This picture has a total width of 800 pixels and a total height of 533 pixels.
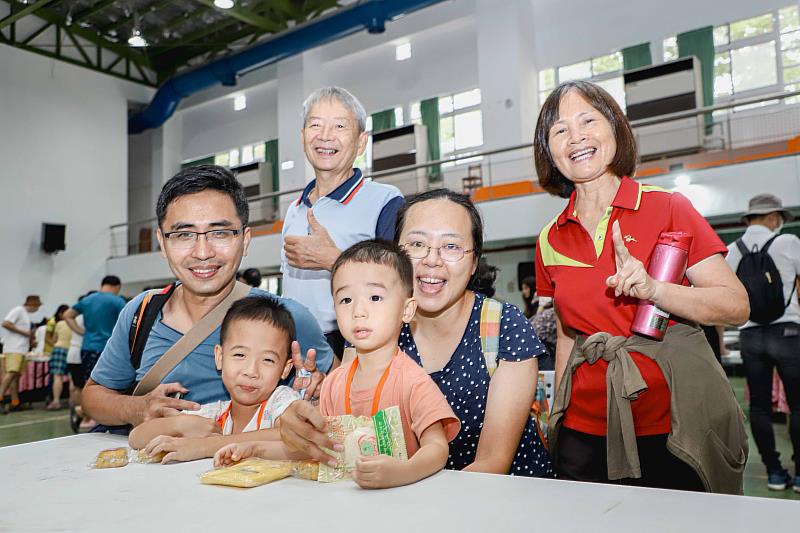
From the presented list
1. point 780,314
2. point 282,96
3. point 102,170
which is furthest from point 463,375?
point 102,170

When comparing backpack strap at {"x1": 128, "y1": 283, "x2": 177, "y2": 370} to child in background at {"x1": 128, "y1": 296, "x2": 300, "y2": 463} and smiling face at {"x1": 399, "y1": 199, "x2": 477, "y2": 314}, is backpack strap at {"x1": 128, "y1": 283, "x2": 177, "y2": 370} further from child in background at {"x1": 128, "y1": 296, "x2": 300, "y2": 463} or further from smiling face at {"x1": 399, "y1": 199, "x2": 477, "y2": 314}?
smiling face at {"x1": 399, "y1": 199, "x2": 477, "y2": 314}

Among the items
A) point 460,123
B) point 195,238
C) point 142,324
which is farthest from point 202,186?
point 460,123

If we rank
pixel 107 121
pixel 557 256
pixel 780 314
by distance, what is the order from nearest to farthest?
pixel 557 256 < pixel 780 314 < pixel 107 121

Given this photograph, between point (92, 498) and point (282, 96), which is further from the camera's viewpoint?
point (282, 96)

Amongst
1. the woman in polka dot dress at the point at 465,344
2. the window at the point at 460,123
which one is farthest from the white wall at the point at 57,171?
the woman in polka dot dress at the point at 465,344

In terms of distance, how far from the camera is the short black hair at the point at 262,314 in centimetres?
161

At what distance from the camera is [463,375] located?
5.04 ft

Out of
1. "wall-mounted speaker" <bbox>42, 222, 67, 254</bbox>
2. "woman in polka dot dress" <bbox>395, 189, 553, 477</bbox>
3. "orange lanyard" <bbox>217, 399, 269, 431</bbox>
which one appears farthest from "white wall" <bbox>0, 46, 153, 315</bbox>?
"woman in polka dot dress" <bbox>395, 189, 553, 477</bbox>

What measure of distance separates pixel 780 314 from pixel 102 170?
16.0 metres

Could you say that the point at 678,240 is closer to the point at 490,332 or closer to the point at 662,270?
the point at 662,270

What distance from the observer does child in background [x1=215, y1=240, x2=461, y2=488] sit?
3.97 ft

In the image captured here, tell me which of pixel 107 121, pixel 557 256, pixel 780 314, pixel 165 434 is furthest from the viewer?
pixel 107 121

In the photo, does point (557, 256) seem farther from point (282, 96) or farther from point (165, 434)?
point (282, 96)

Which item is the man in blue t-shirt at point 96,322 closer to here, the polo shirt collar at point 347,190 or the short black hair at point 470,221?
the polo shirt collar at point 347,190
